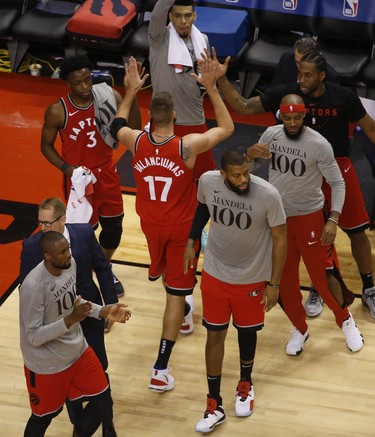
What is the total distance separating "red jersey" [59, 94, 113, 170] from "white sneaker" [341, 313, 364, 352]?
2.05 metres

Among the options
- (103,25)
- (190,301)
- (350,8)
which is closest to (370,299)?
(190,301)

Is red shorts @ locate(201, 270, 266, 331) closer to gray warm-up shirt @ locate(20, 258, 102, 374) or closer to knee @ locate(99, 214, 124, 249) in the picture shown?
gray warm-up shirt @ locate(20, 258, 102, 374)

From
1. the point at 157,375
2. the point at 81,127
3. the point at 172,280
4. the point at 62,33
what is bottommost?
the point at 62,33

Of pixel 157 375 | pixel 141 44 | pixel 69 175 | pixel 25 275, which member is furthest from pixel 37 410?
pixel 141 44

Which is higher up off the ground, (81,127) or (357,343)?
(81,127)

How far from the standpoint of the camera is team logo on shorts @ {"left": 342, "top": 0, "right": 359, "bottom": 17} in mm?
10602

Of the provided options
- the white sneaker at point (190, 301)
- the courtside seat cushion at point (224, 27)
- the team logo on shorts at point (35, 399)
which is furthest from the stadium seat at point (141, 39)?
the team logo on shorts at point (35, 399)

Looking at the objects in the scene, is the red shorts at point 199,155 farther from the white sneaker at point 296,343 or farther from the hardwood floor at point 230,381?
the white sneaker at point 296,343

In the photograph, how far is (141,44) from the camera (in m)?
10.7

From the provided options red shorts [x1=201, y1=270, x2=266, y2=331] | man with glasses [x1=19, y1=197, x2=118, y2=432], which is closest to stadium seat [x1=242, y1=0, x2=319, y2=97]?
red shorts [x1=201, y1=270, x2=266, y2=331]

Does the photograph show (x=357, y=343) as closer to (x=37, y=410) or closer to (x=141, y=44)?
(x=37, y=410)

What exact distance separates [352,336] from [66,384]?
7.93ft

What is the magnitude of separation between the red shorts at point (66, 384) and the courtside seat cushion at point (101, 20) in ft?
19.5

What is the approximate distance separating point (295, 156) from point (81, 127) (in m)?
1.57
